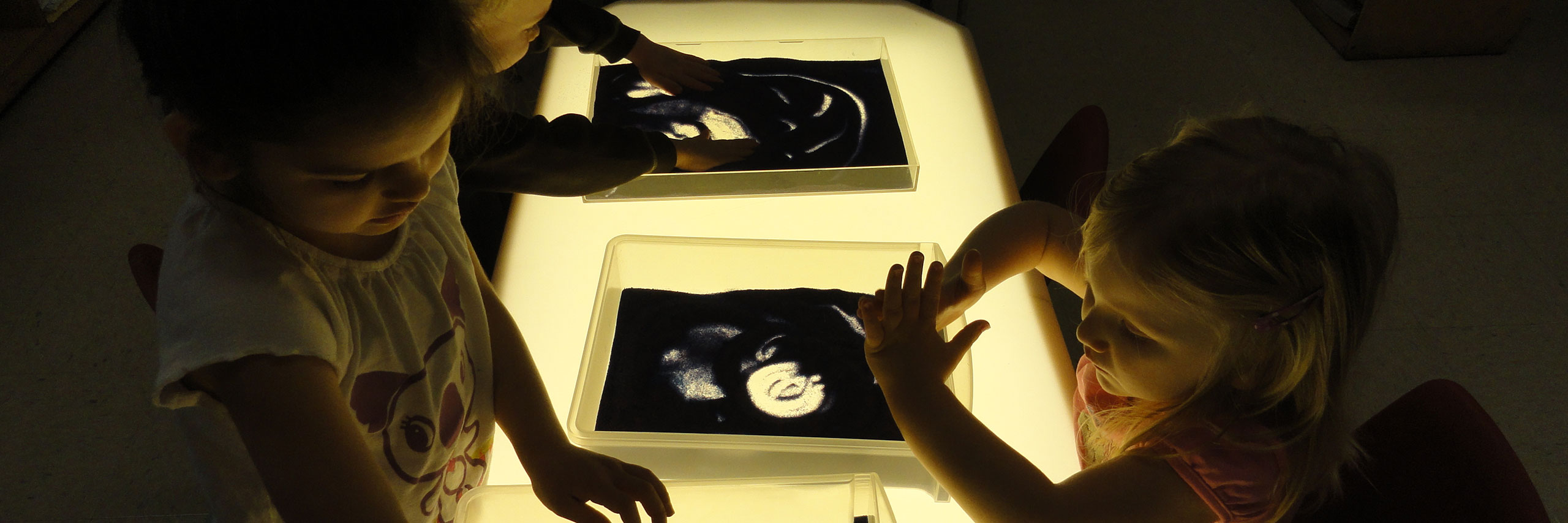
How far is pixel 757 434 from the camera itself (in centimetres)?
93

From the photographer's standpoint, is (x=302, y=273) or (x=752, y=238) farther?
(x=752, y=238)

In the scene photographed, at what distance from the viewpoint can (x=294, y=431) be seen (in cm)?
61

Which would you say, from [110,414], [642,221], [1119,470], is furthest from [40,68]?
[1119,470]

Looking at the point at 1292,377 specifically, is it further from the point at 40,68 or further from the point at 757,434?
the point at 40,68

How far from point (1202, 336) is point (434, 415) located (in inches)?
26.9

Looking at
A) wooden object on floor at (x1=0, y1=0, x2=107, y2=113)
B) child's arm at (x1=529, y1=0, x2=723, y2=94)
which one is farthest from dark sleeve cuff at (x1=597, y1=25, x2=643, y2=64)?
wooden object on floor at (x1=0, y1=0, x2=107, y2=113)

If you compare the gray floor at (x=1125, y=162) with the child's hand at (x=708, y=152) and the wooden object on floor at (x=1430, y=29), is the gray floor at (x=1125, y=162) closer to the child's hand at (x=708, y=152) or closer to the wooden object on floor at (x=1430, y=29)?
the wooden object on floor at (x=1430, y=29)

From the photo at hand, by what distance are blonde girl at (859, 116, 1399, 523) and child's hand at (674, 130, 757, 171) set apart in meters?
0.45

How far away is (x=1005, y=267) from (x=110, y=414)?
1.87m

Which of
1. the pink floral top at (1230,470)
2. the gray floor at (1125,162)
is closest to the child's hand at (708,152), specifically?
the pink floral top at (1230,470)

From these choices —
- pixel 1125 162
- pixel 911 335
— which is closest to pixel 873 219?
pixel 911 335

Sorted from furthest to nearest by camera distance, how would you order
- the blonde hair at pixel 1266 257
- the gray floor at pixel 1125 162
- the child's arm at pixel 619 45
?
1. the gray floor at pixel 1125 162
2. the child's arm at pixel 619 45
3. the blonde hair at pixel 1266 257

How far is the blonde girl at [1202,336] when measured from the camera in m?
0.75

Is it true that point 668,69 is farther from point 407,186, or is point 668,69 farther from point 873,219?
point 407,186
